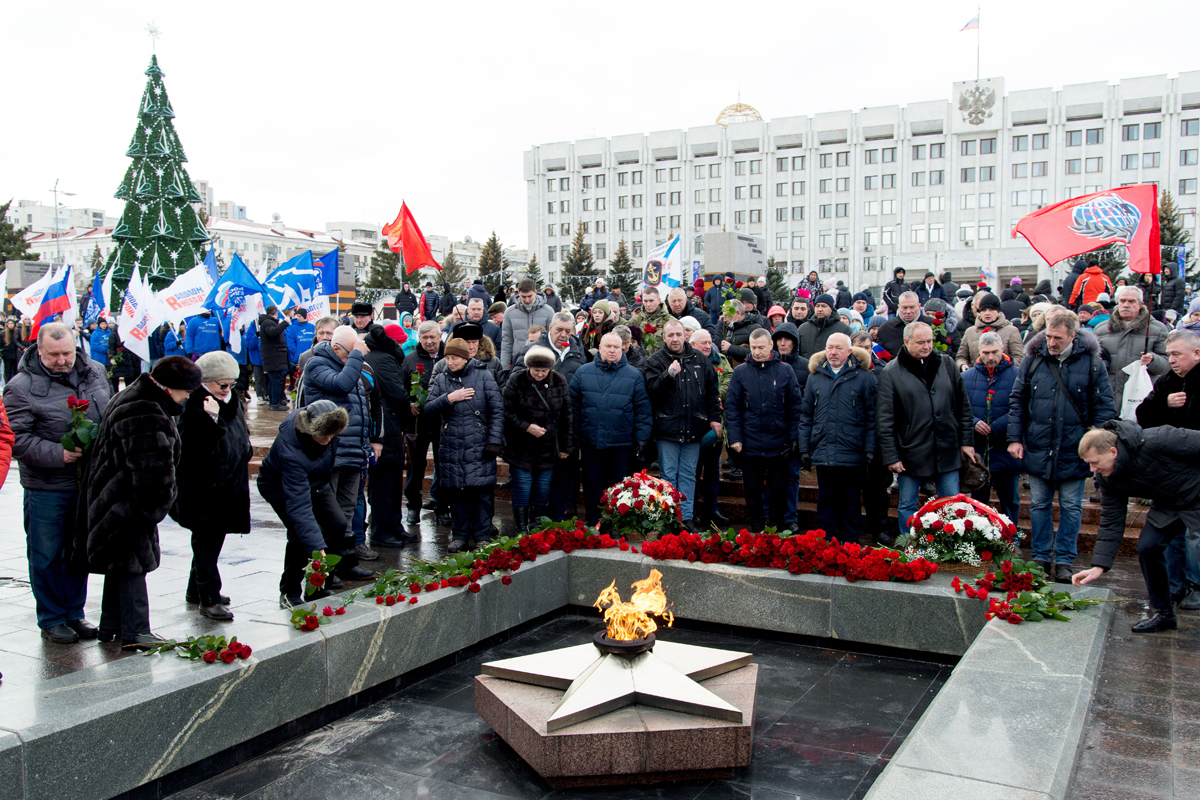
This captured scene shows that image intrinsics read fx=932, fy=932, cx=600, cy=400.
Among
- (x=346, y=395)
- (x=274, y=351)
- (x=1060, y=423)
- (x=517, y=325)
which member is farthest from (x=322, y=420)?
(x=274, y=351)

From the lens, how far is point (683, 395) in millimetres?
8055

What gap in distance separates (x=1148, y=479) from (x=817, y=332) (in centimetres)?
426

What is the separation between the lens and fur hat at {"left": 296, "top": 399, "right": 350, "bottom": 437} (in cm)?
577

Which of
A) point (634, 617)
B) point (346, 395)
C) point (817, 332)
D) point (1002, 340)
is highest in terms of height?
point (817, 332)

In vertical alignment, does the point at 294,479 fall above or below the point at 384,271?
below

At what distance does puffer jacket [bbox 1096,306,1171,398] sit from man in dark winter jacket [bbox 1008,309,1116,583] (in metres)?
1.56

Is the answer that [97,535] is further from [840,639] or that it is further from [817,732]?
[840,639]

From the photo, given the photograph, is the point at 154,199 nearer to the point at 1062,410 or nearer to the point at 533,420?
the point at 533,420

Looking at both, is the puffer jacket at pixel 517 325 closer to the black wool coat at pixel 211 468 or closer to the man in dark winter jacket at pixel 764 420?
the man in dark winter jacket at pixel 764 420

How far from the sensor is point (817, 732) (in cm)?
471

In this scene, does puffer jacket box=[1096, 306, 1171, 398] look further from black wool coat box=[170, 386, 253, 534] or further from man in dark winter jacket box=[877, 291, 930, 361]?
black wool coat box=[170, 386, 253, 534]

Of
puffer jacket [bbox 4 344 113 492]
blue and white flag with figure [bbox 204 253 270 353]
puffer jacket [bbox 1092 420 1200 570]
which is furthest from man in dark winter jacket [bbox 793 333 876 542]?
blue and white flag with figure [bbox 204 253 270 353]

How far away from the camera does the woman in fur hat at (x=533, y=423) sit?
308 inches

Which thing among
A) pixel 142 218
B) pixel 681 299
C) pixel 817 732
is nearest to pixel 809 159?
pixel 142 218
